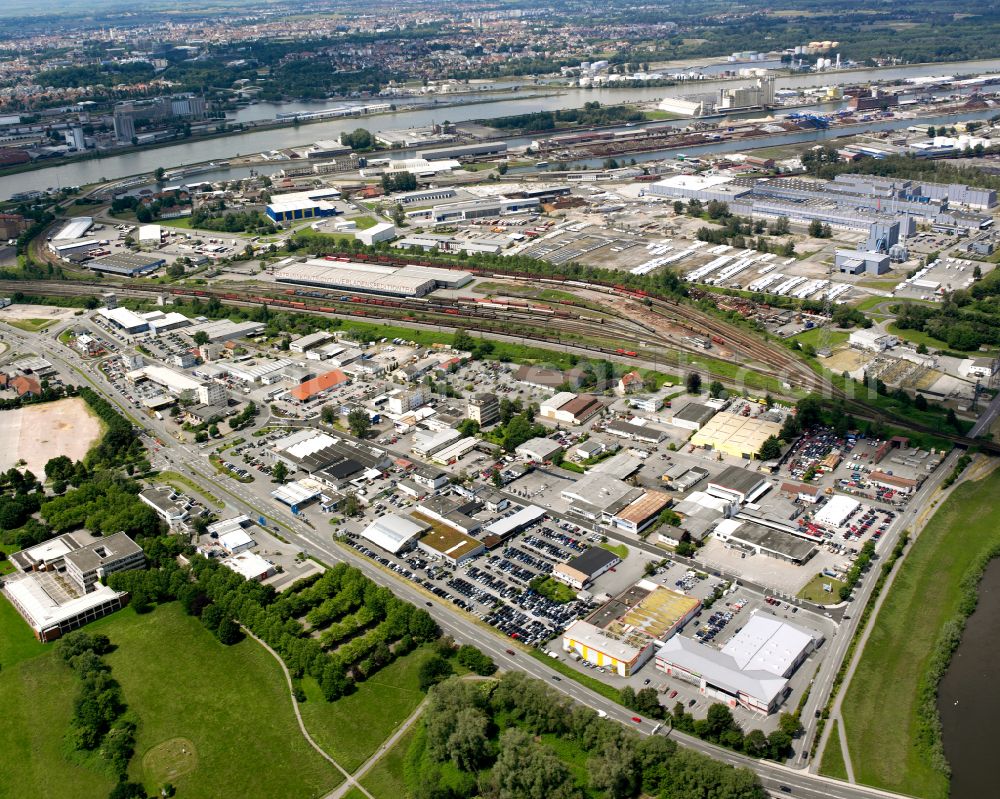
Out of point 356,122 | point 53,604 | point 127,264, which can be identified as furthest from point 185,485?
point 356,122

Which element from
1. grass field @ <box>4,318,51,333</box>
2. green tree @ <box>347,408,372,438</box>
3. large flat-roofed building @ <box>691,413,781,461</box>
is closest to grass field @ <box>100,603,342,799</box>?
green tree @ <box>347,408,372,438</box>

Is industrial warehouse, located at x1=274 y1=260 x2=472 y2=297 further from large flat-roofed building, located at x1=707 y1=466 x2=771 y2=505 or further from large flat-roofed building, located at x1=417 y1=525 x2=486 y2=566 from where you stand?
large flat-roofed building, located at x1=707 y1=466 x2=771 y2=505

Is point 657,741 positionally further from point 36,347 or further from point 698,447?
point 36,347

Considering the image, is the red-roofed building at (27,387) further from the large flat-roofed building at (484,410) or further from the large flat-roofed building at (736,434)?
the large flat-roofed building at (736,434)

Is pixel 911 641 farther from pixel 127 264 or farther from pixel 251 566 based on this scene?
pixel 127 264

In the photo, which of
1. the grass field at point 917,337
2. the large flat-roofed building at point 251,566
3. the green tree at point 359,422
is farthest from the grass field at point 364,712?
the grass field at point 917,337

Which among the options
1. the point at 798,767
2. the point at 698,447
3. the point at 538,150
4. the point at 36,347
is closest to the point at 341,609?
the point at 798,767
